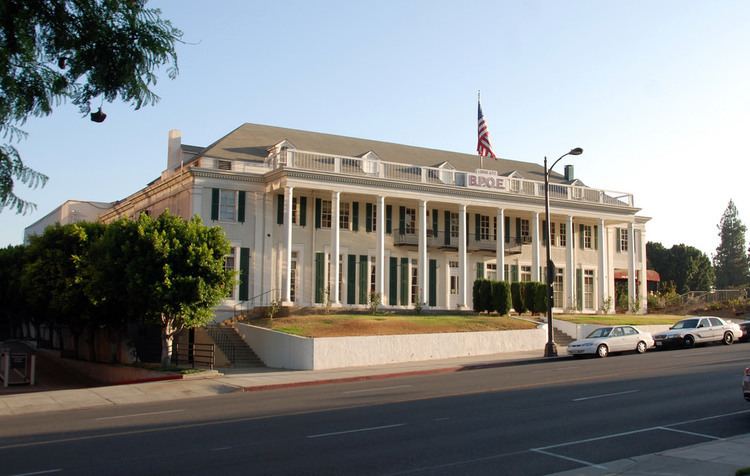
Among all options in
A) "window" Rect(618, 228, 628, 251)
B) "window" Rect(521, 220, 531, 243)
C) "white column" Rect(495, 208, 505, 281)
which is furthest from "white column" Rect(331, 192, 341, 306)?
"window" Rect(618, 228, 628, 251)

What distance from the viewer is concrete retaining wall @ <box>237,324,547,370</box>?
30375 mm

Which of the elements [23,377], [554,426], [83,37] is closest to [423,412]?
[554,426]

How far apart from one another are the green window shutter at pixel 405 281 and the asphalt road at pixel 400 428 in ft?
77.8

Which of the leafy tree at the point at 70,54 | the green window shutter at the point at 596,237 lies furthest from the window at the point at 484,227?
the leafy tree at the point at 70,54

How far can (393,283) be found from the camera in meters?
45.6

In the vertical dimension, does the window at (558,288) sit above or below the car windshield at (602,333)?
above

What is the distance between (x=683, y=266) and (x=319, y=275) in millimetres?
69660

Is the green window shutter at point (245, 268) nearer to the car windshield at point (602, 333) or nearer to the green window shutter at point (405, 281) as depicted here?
the green window shutter at point (405, 281)

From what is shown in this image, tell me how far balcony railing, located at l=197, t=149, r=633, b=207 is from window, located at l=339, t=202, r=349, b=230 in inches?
103

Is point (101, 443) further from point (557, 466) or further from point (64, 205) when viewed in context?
point (64, 205)

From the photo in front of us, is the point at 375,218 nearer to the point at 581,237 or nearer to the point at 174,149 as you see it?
the point at 174,149

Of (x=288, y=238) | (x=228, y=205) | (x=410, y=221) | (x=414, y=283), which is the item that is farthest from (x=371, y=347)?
(x=410, y=221)

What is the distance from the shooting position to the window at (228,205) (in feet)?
134

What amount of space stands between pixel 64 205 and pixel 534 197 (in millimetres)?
40052
